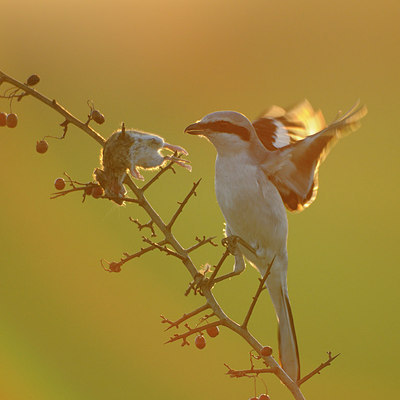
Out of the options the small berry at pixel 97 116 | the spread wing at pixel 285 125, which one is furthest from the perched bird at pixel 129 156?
the spread wing at pixel 285 125

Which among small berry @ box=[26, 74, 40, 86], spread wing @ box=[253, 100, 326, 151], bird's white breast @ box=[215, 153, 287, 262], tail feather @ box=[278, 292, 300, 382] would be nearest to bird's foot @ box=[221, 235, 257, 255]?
bird's white breast @ box=[215, 153, 287, 262]

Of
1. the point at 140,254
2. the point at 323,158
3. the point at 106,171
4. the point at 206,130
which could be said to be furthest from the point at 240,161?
the point at 140,254

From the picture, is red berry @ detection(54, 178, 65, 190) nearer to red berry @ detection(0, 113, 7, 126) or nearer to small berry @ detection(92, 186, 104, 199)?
small berry @ detection(92, 186, 104, 199)

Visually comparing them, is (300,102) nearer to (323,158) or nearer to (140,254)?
(323,158)

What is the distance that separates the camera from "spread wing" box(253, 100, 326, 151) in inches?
248

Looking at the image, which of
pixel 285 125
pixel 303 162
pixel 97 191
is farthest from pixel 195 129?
pixel 285 125

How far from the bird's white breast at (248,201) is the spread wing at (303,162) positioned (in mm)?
119

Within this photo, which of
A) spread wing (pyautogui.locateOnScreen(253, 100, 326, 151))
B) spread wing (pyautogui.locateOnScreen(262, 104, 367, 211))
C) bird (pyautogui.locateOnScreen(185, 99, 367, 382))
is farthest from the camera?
spread wing (pyautogui.locateOnScreen(253, 100, 326, 151))

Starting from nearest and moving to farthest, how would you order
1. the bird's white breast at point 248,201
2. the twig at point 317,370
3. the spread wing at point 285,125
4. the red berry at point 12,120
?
the twig at point 317,370
the red berry at point 12,120
the bird's white breast at point 248,201
the spread wing at point 285,125

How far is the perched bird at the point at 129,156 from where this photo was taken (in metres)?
4.18

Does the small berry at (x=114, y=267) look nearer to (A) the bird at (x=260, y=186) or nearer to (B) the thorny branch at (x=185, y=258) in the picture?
(B) the thorny branch at (x=185, y=258)

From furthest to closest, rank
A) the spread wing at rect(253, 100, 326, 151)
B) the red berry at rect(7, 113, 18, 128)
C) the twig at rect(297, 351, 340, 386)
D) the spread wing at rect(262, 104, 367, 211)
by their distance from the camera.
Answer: the spread wing at rect(253, 100, 326, 151)
the spread wing at rect(262, 104, 367, 211)
the red berry at rect(7, 113, 18, 128)
the twig at rect(297, 351, 340, 386)

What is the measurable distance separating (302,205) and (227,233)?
70 centimetres

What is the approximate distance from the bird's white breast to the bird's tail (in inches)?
16.3
